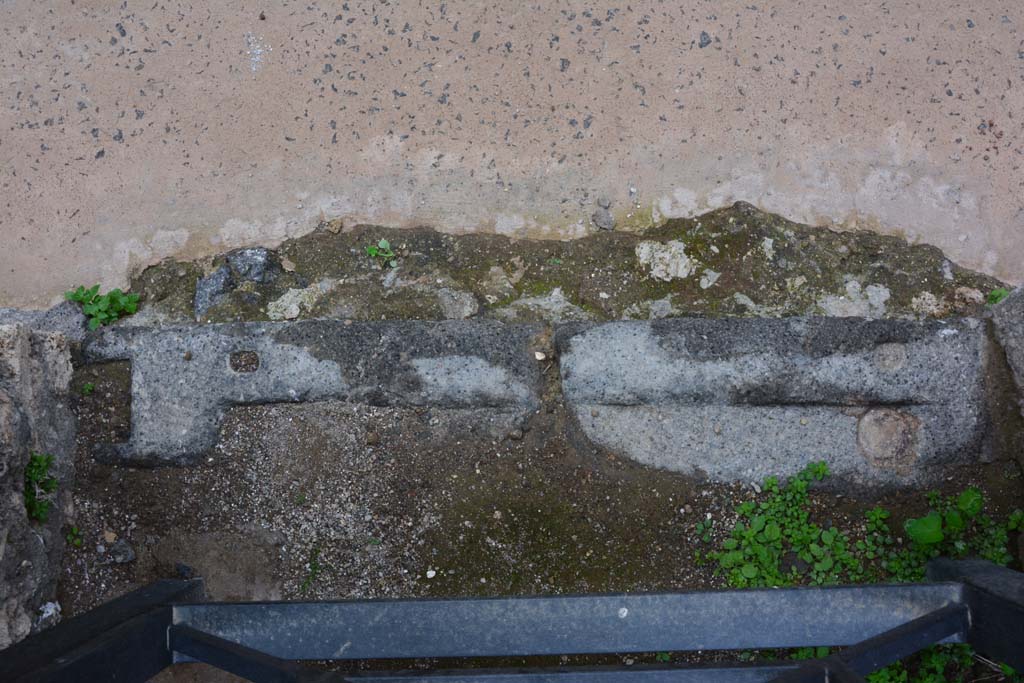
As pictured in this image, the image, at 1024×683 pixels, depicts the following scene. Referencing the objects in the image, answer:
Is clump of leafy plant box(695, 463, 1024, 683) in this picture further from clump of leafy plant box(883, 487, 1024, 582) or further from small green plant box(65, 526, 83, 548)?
small green plant box(65, 526, 83, 548)

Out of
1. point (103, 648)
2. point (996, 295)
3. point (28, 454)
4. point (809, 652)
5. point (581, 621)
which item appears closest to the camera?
point (103, 648)

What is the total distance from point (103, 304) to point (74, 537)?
0.77m

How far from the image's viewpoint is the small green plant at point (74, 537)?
2.46 meters

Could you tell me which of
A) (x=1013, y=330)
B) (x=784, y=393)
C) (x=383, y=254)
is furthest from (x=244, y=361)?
(x=1013, y=330)

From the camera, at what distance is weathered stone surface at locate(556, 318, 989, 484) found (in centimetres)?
244

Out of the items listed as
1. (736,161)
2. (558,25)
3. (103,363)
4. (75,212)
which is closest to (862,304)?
(736,161)

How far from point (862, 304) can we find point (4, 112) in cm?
316

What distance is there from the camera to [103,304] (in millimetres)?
2648

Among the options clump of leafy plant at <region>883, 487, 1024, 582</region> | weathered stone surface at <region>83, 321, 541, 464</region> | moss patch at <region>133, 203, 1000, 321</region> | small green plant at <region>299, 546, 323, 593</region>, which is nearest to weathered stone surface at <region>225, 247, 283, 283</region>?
moss patch at <region>133, 203, 1000, 321</region>

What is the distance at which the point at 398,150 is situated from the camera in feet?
9.25

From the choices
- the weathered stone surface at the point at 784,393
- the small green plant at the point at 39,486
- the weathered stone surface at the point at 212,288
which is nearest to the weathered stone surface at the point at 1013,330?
the weathered stone surface at the point at 784,393

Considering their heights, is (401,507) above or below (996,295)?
below

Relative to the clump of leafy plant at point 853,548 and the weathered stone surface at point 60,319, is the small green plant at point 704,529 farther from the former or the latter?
the weathered stone surface at point 60,319

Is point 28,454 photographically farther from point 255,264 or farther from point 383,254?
point 383,254
